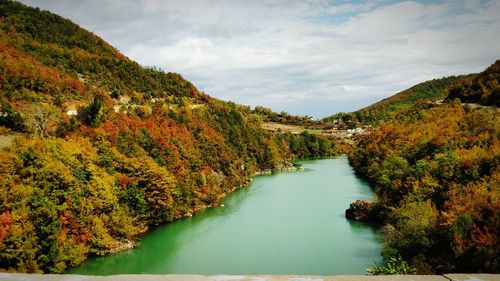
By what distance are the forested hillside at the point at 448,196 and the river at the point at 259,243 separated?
3.72 metres

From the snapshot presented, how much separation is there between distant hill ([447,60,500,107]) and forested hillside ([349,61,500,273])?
0.32 metres

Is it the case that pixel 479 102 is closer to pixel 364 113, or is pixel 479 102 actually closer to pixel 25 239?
pixel 25 239

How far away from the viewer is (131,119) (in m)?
49.2

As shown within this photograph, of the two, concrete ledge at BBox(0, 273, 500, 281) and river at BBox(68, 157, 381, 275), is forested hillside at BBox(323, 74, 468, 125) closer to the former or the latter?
river at BBox(68, 157, 381, 275)

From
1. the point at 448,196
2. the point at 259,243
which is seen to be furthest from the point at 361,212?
the point at 259,243

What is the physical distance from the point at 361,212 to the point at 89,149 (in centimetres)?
2921

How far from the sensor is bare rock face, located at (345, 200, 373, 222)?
41.0 meters

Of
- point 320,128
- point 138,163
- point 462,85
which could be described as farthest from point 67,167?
point 320,128

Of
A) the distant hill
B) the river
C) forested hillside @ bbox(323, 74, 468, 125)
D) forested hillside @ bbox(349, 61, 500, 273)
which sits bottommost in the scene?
the river

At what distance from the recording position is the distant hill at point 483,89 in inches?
2335

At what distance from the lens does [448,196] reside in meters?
30.1

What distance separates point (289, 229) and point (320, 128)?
136m

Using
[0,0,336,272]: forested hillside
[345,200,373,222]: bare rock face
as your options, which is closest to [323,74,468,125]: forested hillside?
[0,0,336,272]: forested hillside

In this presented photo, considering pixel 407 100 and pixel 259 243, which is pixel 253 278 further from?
pixel 407 100
